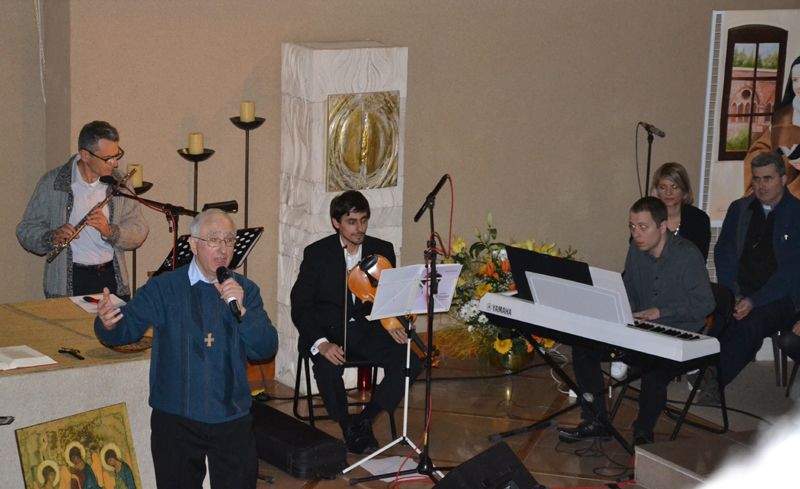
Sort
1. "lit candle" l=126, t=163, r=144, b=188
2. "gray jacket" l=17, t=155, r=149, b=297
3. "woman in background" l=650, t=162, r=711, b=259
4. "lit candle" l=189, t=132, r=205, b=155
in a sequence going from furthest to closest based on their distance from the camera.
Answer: "woman in background" l=650, t=162, r=711, b=259 → "lit candle" l=189, t=132, r=205, b=155 → "lit candle" l=126, t=163, r=144, b=188 → "gray jacket" l=17, t=155, r=149, b=297

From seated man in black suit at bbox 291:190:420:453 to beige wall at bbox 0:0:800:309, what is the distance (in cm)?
101

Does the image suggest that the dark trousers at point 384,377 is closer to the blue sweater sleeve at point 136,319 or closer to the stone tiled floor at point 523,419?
the stone tiled floor at point 523,419

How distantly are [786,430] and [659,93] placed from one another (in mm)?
2745

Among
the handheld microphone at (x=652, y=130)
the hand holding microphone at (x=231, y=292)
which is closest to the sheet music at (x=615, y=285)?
the hand holding microphone at (x=231, y=292)

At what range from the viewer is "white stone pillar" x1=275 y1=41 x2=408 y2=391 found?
662 cm

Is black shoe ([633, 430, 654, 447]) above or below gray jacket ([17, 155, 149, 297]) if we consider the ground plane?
below

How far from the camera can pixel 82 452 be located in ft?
15.0

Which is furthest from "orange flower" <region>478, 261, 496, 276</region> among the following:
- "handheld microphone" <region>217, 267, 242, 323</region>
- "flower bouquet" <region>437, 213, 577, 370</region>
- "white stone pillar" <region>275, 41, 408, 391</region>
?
"handheld microphone" <region>217, 267, 242, 323</region>

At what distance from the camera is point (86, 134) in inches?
224

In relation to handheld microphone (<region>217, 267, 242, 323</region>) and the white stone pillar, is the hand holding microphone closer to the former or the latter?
handheld microphone (<region>217, 267, 242, 323</region>)

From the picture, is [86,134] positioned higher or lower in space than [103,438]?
higher

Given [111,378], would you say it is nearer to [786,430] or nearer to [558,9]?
[786,430]

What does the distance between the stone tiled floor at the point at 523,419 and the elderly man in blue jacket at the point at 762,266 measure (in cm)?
43

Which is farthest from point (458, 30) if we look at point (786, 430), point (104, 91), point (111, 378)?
point (111, 378)
